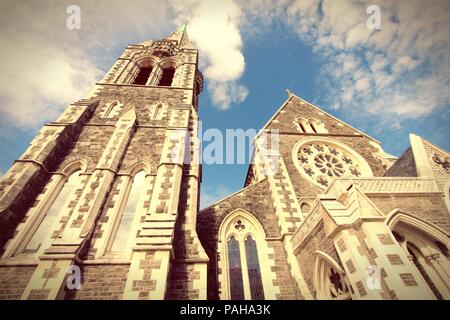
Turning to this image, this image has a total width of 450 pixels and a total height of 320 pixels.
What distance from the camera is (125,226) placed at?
23.7ft

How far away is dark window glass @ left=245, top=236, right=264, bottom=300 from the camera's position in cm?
718

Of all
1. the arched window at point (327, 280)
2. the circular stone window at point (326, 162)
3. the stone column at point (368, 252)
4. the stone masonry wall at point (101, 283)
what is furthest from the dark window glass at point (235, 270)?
the circular stone window at point (326, 162)

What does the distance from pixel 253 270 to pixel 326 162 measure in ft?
25.2

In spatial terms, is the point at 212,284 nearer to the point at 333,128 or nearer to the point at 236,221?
the point at 236,221

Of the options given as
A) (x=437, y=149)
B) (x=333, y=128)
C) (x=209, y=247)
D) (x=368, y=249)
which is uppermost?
(x=333, y=128)

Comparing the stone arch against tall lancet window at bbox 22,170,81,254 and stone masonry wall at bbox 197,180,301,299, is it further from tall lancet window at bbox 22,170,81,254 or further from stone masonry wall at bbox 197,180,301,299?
stone masonry wall at bbox 197,180,301,299

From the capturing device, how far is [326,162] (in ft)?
40.3

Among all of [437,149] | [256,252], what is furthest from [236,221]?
[437,149]

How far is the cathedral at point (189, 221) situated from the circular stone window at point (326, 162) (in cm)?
11

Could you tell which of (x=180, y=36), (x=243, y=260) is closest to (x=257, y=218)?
(x=243, y=260)

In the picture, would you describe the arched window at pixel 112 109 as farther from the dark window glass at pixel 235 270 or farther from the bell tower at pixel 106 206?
the dark window glass at pixel 235 270

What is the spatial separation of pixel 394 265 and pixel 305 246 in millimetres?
2845

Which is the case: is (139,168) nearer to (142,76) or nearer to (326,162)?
(326,162)

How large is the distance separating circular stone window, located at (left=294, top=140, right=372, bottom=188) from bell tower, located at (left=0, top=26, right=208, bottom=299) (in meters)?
6.18
